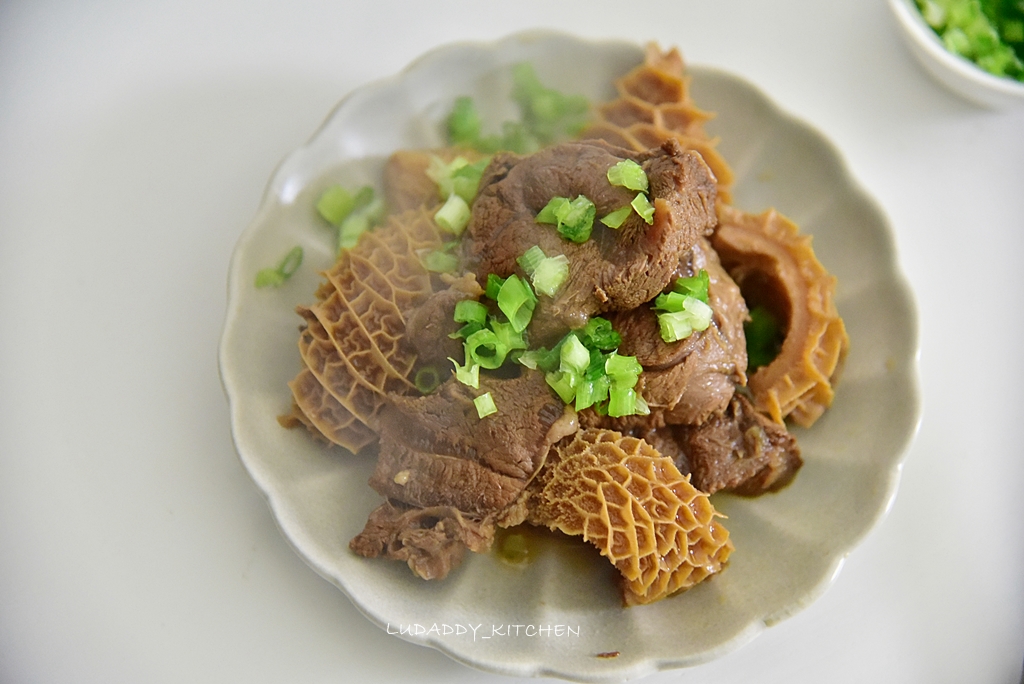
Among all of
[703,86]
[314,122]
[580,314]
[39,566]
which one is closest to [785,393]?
[580,314]

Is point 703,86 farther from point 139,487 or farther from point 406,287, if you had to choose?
point 139,487

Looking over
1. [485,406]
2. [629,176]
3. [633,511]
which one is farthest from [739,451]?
[629,176]

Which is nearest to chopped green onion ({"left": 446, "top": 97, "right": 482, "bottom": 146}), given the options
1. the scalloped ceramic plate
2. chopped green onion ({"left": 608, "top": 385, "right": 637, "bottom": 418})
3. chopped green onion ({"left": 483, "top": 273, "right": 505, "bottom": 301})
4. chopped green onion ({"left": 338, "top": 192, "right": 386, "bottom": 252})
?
the scalloped ceramic plate

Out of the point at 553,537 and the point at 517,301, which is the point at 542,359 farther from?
the point at 553,537

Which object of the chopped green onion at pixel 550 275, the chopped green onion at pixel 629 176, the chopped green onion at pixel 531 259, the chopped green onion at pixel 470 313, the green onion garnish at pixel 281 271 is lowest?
the chopped green onion at pixel 470 313

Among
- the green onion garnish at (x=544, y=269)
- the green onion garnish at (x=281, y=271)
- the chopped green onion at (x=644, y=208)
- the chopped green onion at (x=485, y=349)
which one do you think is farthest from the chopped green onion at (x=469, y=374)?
the green onion garnish at (x=281, y=271)

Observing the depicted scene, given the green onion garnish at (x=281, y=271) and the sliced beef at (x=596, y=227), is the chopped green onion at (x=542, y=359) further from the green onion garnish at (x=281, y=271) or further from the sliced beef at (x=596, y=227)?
the green onion garnish at (x=281, y=271)
